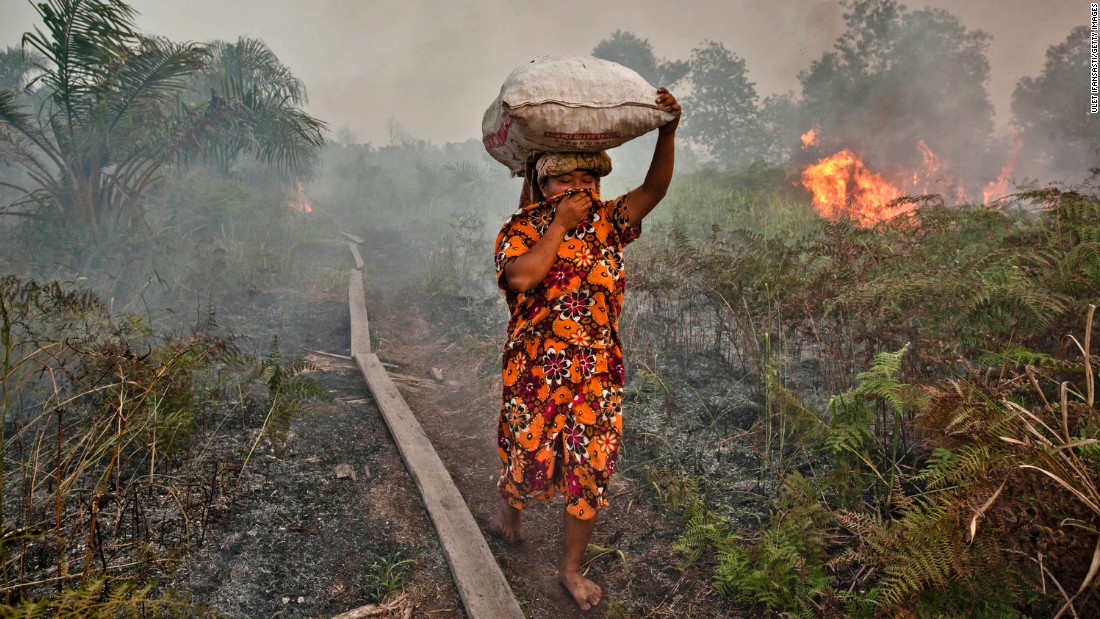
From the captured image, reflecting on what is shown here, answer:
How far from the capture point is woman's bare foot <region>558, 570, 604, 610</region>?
7.88ft

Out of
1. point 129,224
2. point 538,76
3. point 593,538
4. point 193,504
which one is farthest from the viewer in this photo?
point 129,224

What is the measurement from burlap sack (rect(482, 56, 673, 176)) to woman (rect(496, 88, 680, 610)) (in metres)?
0.10

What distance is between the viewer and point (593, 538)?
9.59 feet

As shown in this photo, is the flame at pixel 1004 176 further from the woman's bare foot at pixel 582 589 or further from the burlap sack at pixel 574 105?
the woman's bare foot at pixel 582 589

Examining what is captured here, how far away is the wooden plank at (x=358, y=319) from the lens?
5.86 m

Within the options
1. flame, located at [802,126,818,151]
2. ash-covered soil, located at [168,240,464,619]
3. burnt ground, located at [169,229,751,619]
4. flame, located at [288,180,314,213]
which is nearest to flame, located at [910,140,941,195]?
flame, located at [802,126,818,151]

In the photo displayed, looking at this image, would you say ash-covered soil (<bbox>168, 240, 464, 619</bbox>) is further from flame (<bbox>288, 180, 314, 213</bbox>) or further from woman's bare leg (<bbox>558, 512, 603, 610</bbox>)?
flame (<bbox>288, 180, 314, 213</bbox>)

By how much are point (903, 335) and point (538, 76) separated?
7.82 ft

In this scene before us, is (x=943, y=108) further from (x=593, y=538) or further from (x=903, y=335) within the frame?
(x=593, y=538)

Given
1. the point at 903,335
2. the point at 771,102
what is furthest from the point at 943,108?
the point at 903,335

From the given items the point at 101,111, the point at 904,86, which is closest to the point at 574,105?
the point at 101,111

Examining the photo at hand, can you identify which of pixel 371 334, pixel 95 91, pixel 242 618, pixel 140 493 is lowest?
pixel 242 618

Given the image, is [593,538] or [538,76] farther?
[593,538]

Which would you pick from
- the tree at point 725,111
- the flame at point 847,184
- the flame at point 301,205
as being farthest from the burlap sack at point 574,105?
the tree at point 725,111
